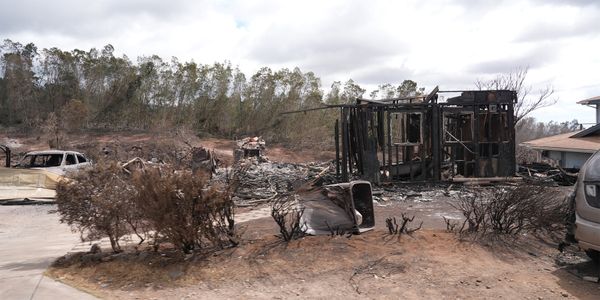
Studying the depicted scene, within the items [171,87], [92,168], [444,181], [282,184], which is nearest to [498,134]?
[444,181]

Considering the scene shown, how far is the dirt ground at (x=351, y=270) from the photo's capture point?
5.43 metres

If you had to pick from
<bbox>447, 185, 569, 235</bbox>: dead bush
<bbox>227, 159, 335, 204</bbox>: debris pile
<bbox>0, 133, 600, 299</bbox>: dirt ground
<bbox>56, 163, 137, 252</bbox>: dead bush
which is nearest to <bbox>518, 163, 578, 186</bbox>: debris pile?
<bbox>227, 159, 335, 204</bbox>: debris pile

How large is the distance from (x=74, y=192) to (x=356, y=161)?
1144 cm

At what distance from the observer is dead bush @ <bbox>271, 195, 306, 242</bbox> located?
23.2 feet

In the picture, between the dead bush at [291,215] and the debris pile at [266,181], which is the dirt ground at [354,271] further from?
the debris pile at [266,181]

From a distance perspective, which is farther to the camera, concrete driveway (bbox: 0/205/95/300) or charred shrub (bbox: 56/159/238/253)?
charred shrub (bbox: 56/159/238/253)

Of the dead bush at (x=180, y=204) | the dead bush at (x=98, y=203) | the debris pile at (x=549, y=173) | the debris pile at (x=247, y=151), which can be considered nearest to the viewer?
the dead bush at (x=180, y=204)

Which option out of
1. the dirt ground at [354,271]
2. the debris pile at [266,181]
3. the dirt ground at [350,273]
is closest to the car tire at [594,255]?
the dirt ground at [354,271]

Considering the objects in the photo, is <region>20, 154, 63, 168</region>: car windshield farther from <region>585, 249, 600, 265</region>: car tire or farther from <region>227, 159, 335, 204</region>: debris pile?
<region>585, 249, 600, 265</region>: car tire

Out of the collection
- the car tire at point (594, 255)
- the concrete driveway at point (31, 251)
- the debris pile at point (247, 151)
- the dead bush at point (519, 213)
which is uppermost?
the debris pile at point (247, 151)

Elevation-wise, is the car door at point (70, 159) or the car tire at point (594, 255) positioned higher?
the car door at point (70, 159)

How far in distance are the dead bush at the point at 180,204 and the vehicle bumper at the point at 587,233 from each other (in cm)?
411

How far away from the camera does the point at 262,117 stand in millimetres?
42750

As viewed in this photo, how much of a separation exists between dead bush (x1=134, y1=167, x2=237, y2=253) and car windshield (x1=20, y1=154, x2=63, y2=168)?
13.4 meters
